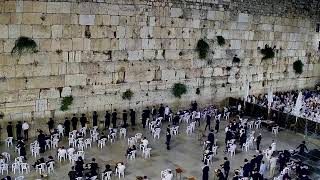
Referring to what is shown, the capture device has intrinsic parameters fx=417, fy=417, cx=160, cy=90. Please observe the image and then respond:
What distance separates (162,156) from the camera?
1560 centimetres

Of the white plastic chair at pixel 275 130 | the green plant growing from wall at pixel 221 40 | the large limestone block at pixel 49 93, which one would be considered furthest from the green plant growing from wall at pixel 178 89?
the large limestone block at pixel 49 93

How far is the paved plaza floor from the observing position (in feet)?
45.9

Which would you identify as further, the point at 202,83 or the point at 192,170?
the point at 202,83

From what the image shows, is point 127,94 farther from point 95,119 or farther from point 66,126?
point 66,126

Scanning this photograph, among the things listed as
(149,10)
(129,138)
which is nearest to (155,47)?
(149,10)

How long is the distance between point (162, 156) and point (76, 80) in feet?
17.2

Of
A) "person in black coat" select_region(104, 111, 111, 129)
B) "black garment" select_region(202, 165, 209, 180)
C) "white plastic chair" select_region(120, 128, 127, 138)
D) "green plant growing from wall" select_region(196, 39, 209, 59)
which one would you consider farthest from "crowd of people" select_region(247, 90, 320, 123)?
"black garment" select_region(202, 165, 209, 180)

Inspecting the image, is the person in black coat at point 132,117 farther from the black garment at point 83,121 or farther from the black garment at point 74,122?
the black garment at point 74,122

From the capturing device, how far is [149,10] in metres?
19.7

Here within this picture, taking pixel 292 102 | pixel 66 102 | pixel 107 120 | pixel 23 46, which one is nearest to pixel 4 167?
pixel 66 102

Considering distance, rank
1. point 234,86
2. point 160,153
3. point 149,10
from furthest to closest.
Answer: point 234,86 → point 149,10 → point 160,153

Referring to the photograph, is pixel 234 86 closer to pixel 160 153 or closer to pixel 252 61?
pixel 252 61

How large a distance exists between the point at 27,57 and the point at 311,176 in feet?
37.8

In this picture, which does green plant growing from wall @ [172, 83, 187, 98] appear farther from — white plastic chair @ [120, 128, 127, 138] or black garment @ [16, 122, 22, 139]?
black garment @ [16, 122, 22, 139]
